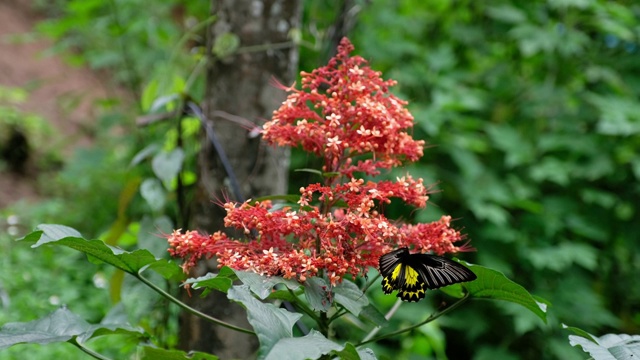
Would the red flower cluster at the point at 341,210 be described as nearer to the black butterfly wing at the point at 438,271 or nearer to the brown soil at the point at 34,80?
the black butterfly wing at the point at 438,271

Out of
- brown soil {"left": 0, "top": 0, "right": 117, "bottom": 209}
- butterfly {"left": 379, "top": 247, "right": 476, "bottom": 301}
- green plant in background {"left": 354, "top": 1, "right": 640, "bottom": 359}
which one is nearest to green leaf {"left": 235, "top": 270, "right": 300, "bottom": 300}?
butterfly {"left": 379, "top": 247, "right": 476, "bottom": 301}

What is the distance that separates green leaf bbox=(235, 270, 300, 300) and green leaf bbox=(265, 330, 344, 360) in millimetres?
94

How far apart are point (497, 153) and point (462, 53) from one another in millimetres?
615

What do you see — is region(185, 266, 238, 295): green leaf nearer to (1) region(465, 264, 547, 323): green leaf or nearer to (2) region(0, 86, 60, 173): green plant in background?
(1) region(465, 264, 547, 323): green leaf

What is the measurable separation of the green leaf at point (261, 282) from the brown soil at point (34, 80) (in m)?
4.63

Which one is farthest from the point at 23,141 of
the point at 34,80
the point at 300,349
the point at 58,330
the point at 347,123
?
the point at 300,349

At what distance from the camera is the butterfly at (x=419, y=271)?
104 centimetres

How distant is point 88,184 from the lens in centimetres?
428

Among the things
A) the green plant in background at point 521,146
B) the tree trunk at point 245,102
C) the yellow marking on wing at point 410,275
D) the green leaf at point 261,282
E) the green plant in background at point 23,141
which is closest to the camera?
the green leaf at point 261,282

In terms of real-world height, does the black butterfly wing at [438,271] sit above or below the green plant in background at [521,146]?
below

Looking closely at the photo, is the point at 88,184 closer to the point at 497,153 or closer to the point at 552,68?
the point at 497,153

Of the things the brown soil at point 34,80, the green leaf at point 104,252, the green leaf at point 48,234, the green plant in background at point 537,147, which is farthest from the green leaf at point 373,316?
the brown soil at point 34,80

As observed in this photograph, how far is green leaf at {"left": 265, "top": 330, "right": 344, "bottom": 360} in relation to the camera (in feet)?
2.71

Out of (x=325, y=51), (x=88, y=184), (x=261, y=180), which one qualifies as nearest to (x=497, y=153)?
(x=325, y=51)
